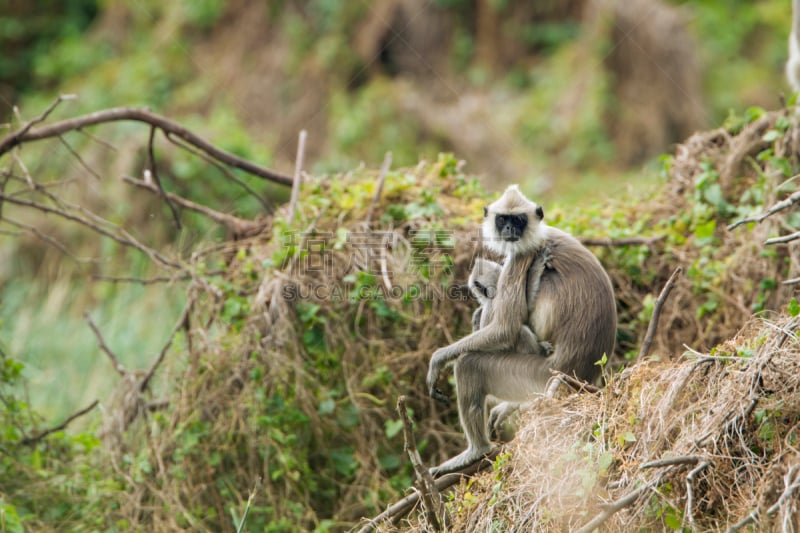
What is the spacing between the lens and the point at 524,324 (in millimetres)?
5508

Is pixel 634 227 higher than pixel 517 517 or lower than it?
higher

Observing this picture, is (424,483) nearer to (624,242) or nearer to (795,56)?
(624,242)

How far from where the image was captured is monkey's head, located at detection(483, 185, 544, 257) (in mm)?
5457

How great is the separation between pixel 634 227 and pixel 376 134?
8.61 meters

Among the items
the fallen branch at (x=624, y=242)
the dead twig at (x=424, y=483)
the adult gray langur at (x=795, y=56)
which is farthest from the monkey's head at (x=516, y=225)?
the adult gray langur at (x=795, y=56)

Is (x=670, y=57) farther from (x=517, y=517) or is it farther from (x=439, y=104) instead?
(x=517, y=517)

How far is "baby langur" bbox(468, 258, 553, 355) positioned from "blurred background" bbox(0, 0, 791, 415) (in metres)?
7.24

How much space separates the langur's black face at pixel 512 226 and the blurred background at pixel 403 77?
24.6 ft

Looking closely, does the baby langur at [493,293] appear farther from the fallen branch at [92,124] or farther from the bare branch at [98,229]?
the fallen branch at [92,124]

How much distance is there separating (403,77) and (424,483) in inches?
502

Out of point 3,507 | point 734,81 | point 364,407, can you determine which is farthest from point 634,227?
point 734,81

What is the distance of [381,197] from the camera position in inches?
279

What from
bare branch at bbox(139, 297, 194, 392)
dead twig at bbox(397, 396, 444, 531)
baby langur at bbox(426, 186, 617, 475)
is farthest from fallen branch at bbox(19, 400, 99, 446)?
dead twig at bbox(397, 396, 444, 531)

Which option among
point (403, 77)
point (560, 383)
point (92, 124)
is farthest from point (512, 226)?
point (403, 77)
